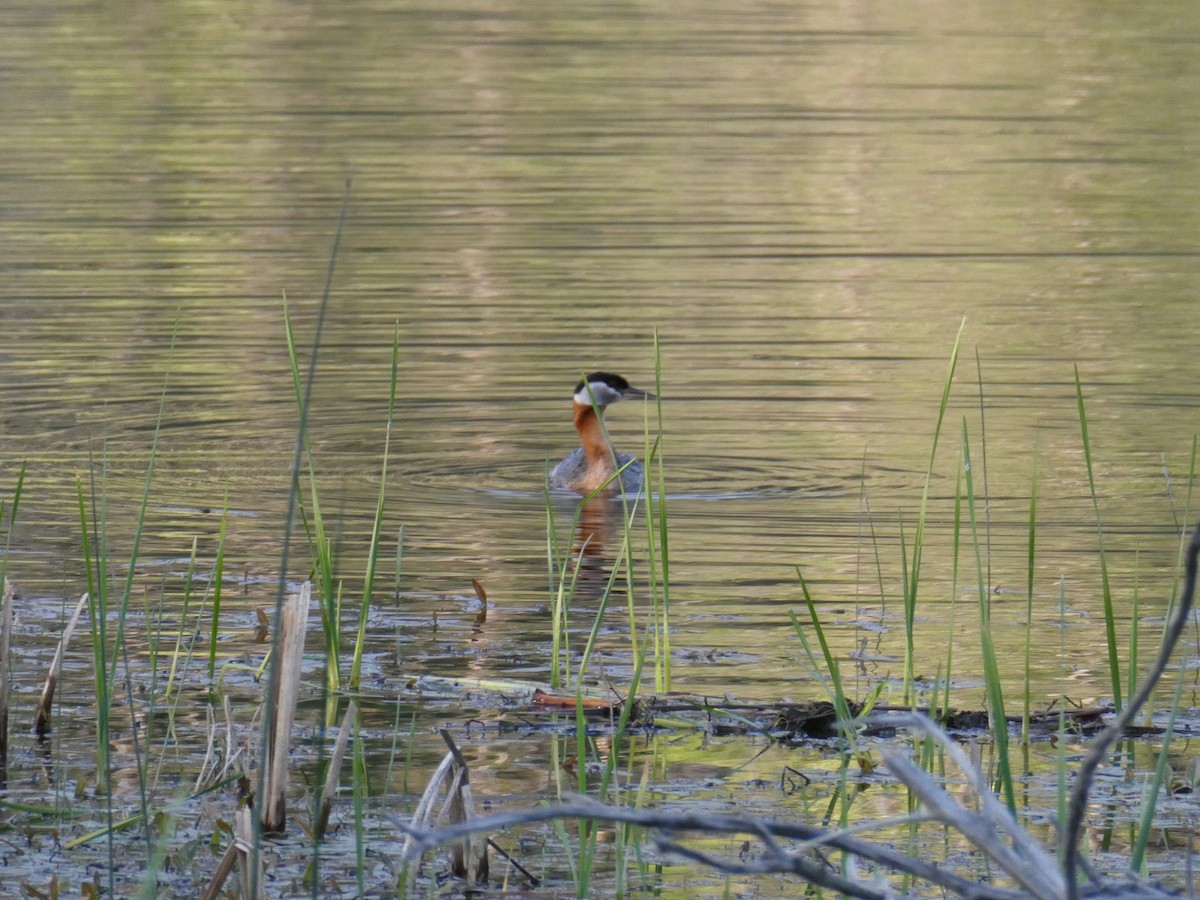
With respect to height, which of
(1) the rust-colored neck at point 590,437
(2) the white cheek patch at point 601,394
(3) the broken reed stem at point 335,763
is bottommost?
(3) the broken reed stem at point 335,763

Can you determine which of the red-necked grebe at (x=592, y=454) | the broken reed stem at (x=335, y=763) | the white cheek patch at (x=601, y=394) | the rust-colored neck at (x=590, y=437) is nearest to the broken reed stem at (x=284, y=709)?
the broken reed stem at (x=335, y=763)

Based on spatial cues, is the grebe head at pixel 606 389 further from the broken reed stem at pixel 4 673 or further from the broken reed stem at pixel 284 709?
the broken reed stem at pixel 284 709

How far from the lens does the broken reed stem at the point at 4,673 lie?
5797 millimetres

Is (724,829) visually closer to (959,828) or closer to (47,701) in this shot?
(959,828)

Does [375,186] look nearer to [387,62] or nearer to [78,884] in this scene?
[387,62]

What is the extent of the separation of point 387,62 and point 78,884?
75.8 ft

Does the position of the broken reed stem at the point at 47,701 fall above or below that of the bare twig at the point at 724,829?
below

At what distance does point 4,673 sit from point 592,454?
5548 mm

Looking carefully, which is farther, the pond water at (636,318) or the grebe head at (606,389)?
the grebe head at (606,389)

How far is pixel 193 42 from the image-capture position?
2844 centimetres

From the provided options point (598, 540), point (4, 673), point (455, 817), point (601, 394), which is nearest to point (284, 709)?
point (455, 817)

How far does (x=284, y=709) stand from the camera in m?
5.19

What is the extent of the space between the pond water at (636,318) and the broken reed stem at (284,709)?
27cm

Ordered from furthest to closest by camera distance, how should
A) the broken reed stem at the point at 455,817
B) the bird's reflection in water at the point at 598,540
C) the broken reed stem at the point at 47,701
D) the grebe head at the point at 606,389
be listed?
the grebe head at the point at 606,389, the bird's reflection in water at the point at 598,540, the broken reed stem at the point at 47,701, the broken reed stem at the point at 455,817
